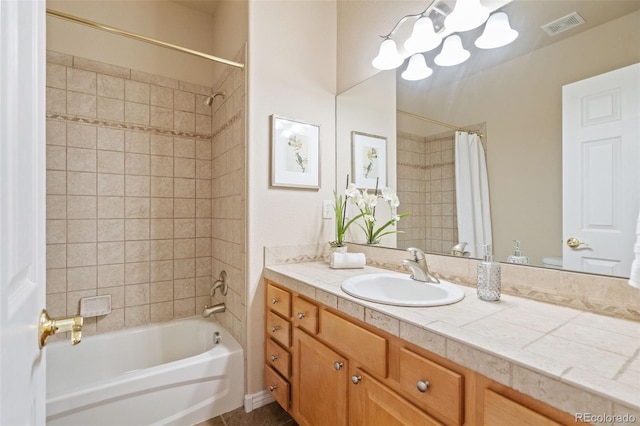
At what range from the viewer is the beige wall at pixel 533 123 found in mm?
1012

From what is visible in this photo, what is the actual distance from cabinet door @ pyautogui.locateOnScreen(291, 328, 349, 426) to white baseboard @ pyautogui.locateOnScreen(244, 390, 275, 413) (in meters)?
0.37

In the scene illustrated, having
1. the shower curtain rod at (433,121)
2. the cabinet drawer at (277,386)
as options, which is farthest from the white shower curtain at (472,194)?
the cabinet drawer at (277,386)

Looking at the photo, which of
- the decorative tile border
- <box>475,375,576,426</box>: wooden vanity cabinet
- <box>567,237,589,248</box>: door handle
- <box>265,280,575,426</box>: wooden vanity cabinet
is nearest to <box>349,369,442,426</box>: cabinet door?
<box>265,280,575,426</box>: wooden vanity cabinet

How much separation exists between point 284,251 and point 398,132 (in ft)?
Answer: 3.23

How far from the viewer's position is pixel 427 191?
5.28 feet

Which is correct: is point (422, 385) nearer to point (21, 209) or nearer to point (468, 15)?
point (21, 209)

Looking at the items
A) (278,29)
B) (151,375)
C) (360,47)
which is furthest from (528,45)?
(151,375)

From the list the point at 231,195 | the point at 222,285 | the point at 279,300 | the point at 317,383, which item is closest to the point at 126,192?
the point at 231,195

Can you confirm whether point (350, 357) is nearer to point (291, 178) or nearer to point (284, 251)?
point (284, 251)

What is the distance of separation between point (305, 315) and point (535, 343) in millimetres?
883

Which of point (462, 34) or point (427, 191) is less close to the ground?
point (462, 34)

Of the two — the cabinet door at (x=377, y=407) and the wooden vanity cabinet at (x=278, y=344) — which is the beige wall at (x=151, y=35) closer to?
the wooden vanity cabinet at (x=278, y=344)

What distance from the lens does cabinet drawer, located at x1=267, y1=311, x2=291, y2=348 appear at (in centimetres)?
152

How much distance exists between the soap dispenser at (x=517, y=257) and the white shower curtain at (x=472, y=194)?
0.10m
